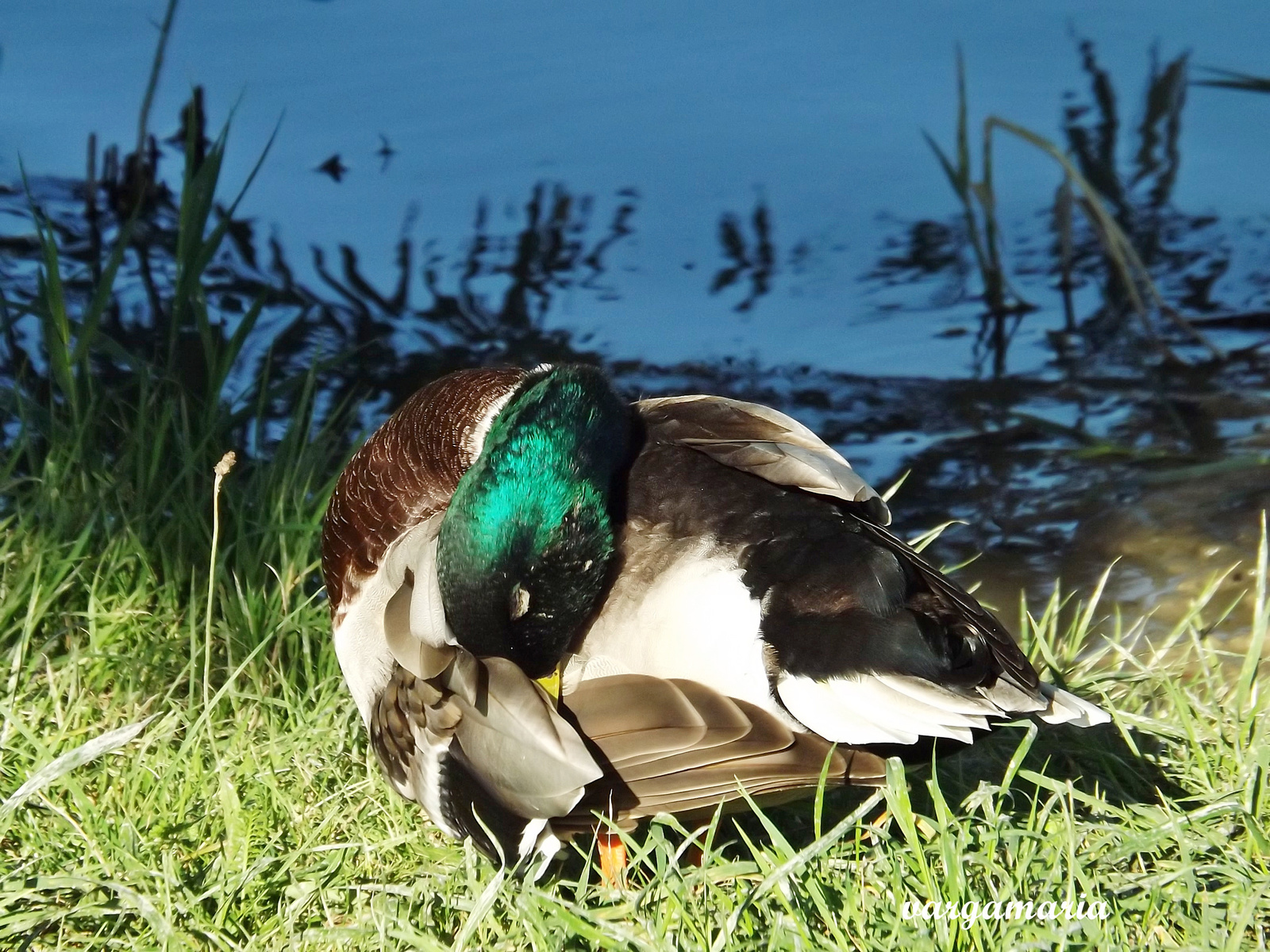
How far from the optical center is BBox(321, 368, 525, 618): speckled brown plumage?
2.66 metres

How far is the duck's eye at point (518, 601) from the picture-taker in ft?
7.12

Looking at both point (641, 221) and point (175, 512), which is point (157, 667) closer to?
point (175, 512)

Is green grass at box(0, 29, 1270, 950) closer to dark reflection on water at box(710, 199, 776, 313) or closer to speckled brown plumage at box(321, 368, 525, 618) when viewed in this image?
speckled brown plumage at box(321, 368, 525, 618)

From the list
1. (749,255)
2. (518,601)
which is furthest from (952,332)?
(518,601)

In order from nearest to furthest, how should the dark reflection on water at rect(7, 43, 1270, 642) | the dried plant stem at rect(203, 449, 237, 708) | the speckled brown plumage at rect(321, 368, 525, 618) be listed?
the dried plant stem at rect(203, 449, 237, 708) < the speckled brown plumage at rect(321, 368, 525, 618) < the dark reflection on water at rect(7, 43, 1270, 642)

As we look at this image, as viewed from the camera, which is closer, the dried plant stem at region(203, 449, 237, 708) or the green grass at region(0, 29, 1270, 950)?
the green grass at region(0, 29, 1270, 950)

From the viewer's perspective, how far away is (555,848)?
225 centimetres

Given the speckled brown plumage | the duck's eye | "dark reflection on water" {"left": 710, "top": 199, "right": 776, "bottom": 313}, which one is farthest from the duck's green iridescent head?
"dark reflection on water" {"left": 710, "top": 199, "right": 776, "bottom": 313}

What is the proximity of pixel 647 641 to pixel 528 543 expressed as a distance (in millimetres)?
249

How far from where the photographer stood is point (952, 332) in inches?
186

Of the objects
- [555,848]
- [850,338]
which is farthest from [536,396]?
[850,338]

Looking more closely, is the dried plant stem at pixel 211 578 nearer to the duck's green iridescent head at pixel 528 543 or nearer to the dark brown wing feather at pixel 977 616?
the duck's green iridescent head at pixel 528 543

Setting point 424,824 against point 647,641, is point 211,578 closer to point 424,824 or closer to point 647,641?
point 424,824

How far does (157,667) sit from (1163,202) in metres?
4.03
